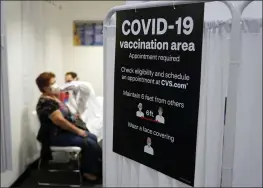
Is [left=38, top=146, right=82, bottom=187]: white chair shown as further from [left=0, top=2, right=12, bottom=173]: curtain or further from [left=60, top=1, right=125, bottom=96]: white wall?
[left=60, top=1, right=125, bottom=96]: white wall

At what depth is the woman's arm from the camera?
111 inches

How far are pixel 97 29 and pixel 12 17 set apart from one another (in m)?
1.24

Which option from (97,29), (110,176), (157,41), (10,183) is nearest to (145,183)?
(110,176)

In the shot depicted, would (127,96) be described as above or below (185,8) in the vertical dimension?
below

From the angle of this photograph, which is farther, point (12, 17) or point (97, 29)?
point (97, 29)

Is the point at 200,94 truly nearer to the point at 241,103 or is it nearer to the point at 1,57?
the point at 241,103

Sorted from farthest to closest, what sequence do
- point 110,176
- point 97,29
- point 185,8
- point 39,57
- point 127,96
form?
point 97,29, point 39,57, point 110,176, point 127,96, point 185,8

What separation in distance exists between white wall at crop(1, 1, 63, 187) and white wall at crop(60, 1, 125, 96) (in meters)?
0.16

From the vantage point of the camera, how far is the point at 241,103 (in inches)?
44.8

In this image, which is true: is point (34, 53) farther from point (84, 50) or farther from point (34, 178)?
point (34, 178)

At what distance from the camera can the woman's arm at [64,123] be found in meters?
2.83

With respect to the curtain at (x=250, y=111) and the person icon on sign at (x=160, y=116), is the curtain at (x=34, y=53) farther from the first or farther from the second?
the curtain at (x=250, y=111)

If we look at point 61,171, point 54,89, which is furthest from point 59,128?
point 61,171

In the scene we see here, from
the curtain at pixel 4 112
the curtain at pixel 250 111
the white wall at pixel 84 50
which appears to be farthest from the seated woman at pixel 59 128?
the curtain at pixel 250 111
